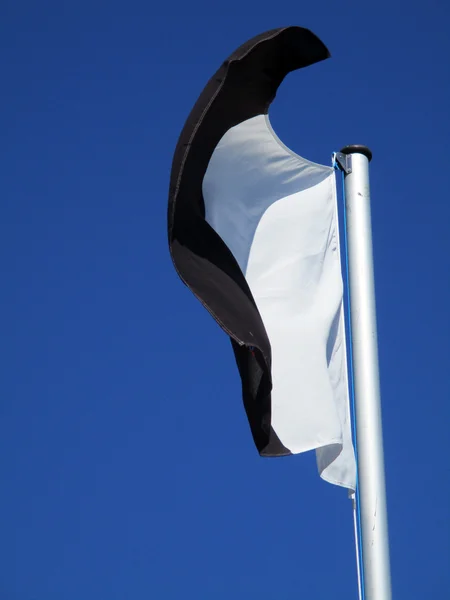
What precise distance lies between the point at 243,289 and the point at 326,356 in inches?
27.0

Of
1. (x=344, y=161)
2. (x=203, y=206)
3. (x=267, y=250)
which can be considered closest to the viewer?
(x=344, y=161)

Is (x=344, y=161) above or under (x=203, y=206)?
above

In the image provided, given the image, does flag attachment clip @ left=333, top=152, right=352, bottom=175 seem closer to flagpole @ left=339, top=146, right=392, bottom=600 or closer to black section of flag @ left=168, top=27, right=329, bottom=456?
flagpole @ left=339, top=146, right=392, bottom=600

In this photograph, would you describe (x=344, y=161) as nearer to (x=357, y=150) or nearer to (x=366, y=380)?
(x=357, y=150)

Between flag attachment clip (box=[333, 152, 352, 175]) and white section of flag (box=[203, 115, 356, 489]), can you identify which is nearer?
white section of flag (box=[203, 115, 356, 489])

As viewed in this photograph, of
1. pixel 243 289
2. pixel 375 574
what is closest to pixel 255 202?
pixel 243 289

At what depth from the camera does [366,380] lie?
19.3 feet

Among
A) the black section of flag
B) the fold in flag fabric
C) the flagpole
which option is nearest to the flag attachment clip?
the flagpole

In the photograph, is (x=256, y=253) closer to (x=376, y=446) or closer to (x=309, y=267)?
(x=309, y=267)

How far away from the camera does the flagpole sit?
5582 mm

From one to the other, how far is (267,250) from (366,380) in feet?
4.46

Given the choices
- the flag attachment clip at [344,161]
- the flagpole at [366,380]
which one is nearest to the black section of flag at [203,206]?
the flagpole at [366,380]

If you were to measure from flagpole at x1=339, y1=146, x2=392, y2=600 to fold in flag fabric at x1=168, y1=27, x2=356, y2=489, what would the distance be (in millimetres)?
245

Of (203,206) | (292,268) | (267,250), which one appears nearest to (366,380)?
(292,268)
